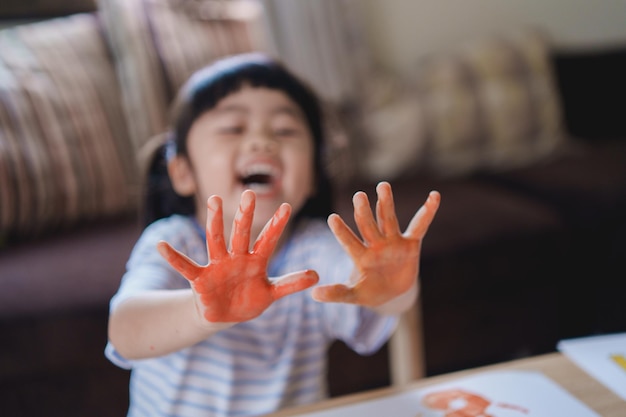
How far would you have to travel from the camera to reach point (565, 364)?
0.69 metres

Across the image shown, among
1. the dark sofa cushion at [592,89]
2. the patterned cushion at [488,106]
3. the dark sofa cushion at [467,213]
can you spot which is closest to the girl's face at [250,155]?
the dark sofa cushion at [467,213]

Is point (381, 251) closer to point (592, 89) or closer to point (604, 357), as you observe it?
point (604, 357)

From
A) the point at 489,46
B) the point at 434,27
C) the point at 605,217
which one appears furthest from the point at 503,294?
the point at 434,27

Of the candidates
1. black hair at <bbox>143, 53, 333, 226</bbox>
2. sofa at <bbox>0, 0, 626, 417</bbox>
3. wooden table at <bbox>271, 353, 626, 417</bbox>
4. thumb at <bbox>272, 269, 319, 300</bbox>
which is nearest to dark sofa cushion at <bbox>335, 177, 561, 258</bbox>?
sofa at <bbox>0, 0, 626, 417</bbox>

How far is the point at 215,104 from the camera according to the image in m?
0.79

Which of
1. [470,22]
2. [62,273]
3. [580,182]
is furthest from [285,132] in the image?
[470,22]

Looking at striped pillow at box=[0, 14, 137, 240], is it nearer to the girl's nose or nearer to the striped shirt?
the striped shirt

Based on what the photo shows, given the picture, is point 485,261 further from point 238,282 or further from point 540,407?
point 238,282

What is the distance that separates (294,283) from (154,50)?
1.16 metres

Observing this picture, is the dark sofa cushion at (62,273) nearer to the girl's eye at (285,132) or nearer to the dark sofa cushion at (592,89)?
the girl's eye at (285,132)

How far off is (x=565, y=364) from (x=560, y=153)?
1651mm

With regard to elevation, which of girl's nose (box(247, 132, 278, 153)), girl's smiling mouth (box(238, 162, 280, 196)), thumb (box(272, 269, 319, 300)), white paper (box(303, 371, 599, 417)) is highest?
girl's nose (box(247, 132, 278, 153))

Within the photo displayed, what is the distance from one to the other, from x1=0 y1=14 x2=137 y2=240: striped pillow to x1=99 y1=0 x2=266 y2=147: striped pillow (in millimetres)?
43

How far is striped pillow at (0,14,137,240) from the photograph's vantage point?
4.34ft
